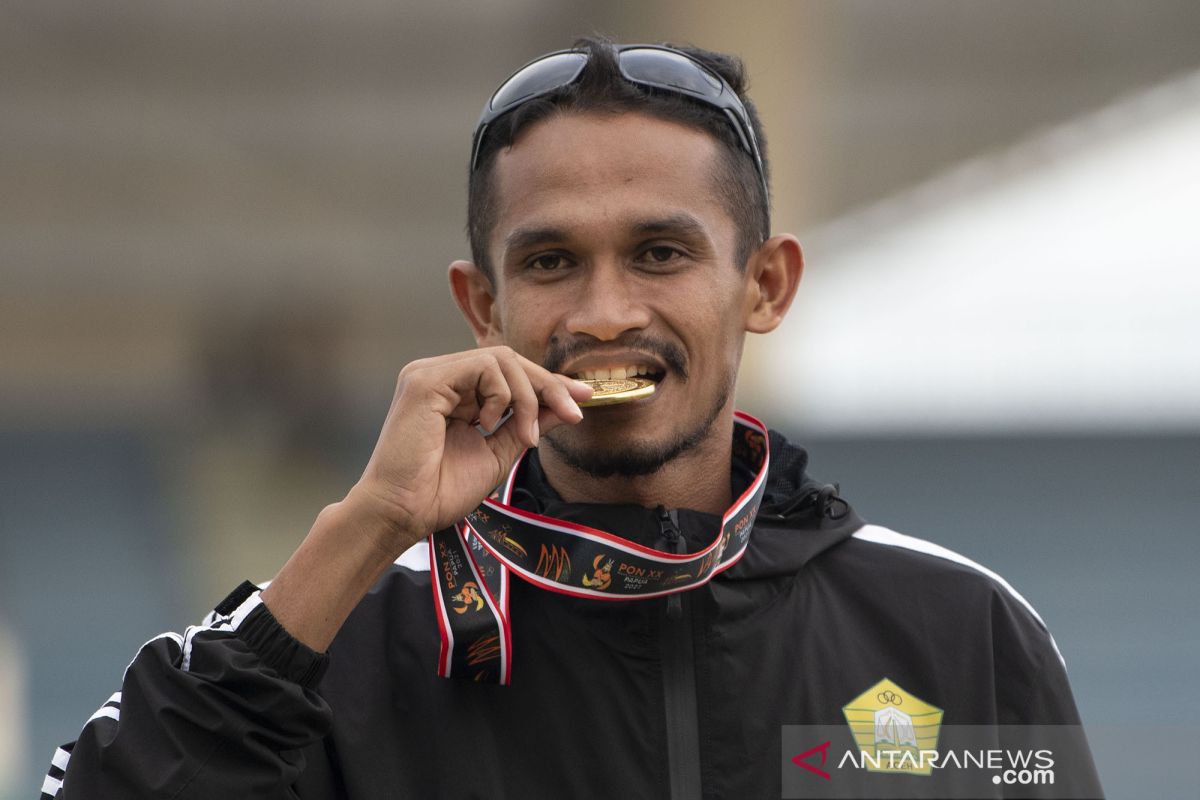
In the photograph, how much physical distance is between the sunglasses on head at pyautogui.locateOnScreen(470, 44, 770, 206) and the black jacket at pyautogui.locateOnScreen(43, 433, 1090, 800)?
74cm

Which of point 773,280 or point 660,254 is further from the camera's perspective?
point 773,280

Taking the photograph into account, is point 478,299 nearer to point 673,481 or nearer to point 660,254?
point 660,254

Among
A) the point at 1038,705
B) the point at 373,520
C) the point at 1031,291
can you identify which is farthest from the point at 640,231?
the point at 1031,291

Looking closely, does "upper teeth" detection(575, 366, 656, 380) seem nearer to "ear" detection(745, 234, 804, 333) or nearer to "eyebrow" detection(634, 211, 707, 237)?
"eyebrow" detection(634, 211, 707, 237)

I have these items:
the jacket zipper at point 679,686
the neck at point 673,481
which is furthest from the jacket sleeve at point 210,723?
the neck at point 673,481

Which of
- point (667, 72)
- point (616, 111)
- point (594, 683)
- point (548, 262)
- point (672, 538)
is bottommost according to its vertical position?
point (594, 683)

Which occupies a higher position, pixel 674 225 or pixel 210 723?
pixel 674 225

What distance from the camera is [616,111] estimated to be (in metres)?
2.70

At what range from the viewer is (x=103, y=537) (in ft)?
58.6

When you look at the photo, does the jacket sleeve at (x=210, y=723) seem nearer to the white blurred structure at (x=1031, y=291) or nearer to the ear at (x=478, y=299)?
the ear at (x=478, y=299)

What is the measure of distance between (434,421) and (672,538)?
1.49 feet

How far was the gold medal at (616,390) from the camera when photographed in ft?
8.14

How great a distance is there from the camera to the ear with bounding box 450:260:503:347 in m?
2.82

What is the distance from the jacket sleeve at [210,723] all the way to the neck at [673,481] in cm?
65
